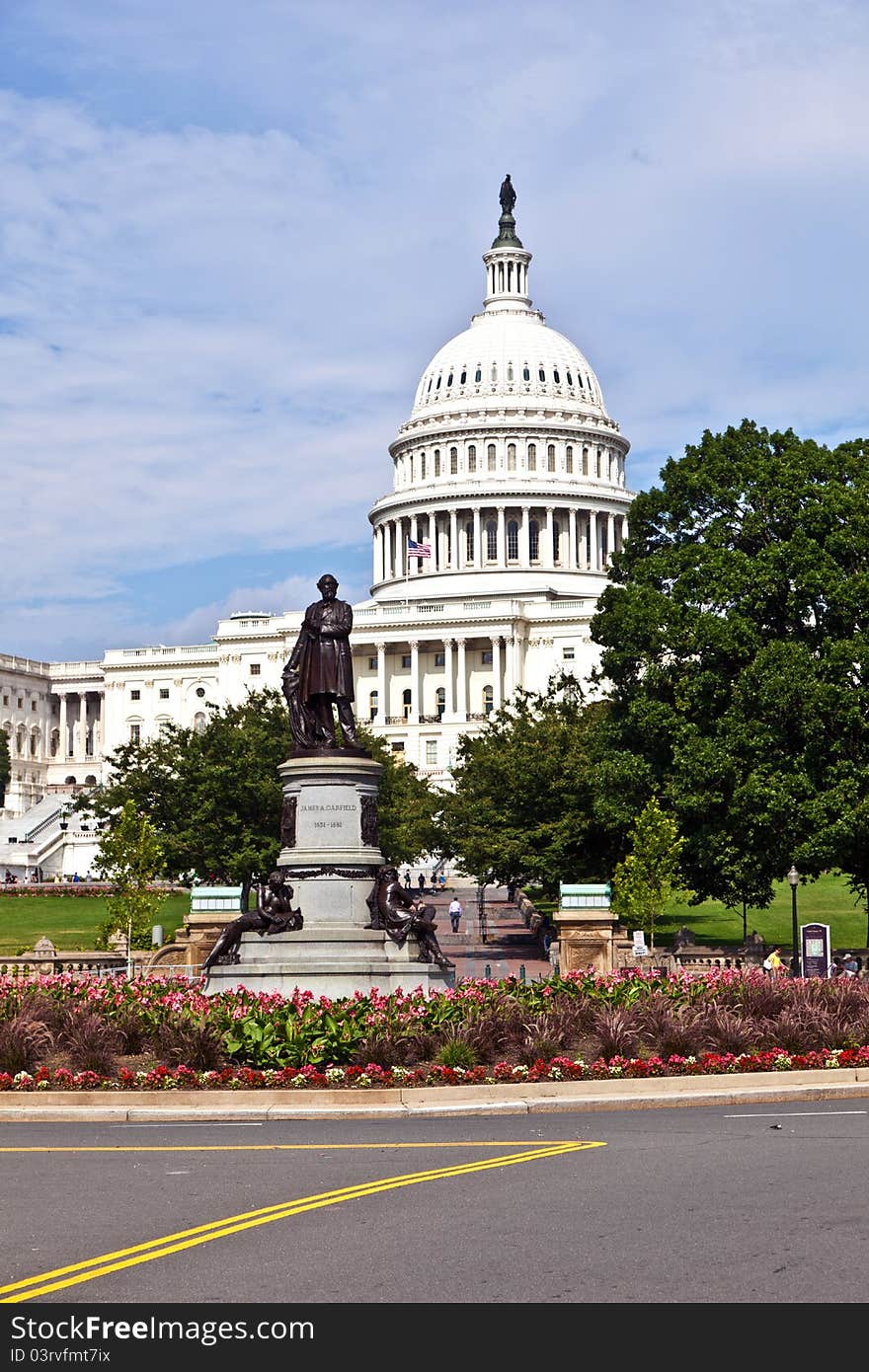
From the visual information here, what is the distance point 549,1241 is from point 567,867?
46.0m

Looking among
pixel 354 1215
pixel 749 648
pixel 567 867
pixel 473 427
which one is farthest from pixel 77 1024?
pixel 473 427

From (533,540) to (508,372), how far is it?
17.3 metres

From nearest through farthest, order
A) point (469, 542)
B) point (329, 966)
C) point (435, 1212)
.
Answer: point (435, 1212) < point (329, 966) < point (469, 542)

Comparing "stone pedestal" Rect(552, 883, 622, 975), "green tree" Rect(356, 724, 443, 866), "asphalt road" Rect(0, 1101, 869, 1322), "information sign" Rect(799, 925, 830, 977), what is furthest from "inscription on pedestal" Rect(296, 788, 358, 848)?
"green tree" Rect(356, 724, 443, 866)

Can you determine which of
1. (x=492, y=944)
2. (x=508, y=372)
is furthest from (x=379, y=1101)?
(x=508, y=372)

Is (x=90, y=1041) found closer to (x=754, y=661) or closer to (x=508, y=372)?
(x=754, y=661)

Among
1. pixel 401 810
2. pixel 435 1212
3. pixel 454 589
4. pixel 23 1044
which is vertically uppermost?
pixel 454 589

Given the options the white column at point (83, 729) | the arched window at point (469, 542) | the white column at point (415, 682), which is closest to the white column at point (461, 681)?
the white column at point (415, 682)

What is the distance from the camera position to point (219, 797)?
216 ft

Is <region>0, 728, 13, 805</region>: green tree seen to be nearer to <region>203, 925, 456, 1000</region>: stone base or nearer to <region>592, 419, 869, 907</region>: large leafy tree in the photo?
<region>592, 419, 869, 907</region>: large leafy tree

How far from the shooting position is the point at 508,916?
247 ft

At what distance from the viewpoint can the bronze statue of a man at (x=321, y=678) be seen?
31.7 metres

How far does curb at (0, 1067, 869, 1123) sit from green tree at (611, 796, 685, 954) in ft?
77.7

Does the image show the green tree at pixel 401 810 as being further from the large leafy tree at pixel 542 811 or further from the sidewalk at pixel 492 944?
the large leafy tree at pixel 542 811
